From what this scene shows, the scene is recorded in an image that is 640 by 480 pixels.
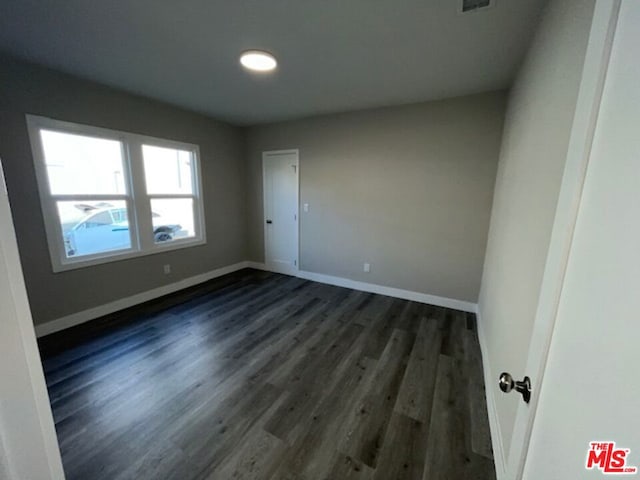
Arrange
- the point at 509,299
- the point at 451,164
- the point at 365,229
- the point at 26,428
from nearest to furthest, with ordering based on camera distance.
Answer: the point at 26,428 → the point at 509,299 → the point at 451,164 → the point at 365,229

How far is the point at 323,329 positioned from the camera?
2818 millimetres

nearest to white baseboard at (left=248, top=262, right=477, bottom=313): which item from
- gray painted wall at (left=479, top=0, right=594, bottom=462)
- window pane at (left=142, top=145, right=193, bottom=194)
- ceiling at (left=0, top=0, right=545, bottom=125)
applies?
gray painted wall at (left=479, top=0, right=594, bottom=462)

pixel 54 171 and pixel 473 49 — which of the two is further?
pixel 54 171

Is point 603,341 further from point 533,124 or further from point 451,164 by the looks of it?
point 451,164

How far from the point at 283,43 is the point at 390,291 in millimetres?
3151

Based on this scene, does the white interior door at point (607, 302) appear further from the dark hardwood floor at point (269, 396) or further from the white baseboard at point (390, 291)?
the white baseboard at point (390, 291)

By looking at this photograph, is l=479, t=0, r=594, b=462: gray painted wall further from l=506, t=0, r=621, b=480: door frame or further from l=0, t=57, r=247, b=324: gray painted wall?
l=0, t=57, r=247, b=324: gray painted wall

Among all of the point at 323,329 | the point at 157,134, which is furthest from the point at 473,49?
the point at 157,134

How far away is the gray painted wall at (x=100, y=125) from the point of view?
7.65ft

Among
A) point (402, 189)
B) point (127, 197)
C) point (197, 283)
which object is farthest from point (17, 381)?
point (197, 283)

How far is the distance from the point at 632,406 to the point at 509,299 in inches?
57.8

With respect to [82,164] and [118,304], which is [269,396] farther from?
[82,164]

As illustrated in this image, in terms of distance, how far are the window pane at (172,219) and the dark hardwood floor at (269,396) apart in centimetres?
109

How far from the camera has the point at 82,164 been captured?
2797 millimetres
